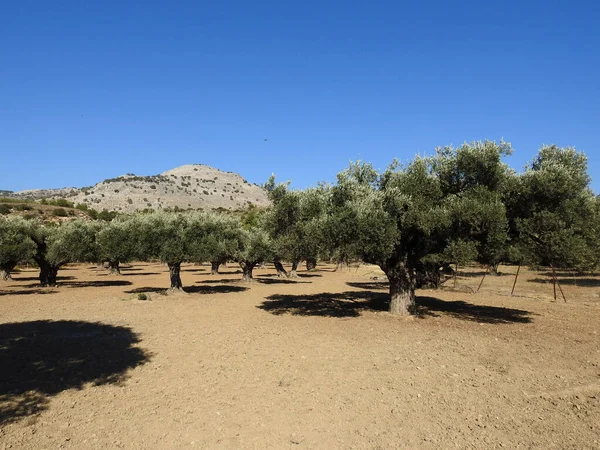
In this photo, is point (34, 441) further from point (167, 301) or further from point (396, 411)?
point (167, 301)

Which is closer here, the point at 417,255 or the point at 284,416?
the point at 284,416

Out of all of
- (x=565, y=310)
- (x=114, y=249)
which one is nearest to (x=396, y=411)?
(x=565, y=310)

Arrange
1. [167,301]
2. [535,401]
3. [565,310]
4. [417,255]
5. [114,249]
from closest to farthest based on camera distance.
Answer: [535,401], [417,255], [565,310], [167,301], [114,249]

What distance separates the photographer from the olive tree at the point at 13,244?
98.0 ft

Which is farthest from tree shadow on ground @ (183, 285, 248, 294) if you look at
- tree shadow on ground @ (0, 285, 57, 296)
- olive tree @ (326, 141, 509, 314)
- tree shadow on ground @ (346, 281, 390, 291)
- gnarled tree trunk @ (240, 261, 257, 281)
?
olive tree @ (326, 141, 509, 314)

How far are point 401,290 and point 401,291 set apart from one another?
0.23 feet

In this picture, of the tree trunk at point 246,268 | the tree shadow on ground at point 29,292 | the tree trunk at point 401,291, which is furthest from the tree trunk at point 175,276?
the tree trunk at point 401,291

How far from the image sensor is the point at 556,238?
1617cm

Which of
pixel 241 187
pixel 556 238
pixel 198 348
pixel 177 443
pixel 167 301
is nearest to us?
pixel 177 443

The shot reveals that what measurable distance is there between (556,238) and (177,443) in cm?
1692

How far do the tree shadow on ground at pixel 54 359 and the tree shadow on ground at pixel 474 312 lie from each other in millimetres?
15430

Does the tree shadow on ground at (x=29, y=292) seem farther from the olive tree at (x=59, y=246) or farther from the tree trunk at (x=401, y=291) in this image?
the tree trunk at (x=401, y=291)

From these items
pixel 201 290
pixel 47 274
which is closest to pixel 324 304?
pixel 201 290

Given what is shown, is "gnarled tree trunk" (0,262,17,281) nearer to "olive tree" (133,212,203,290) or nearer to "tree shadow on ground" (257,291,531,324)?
"olive tree" (133,212,203,290)
